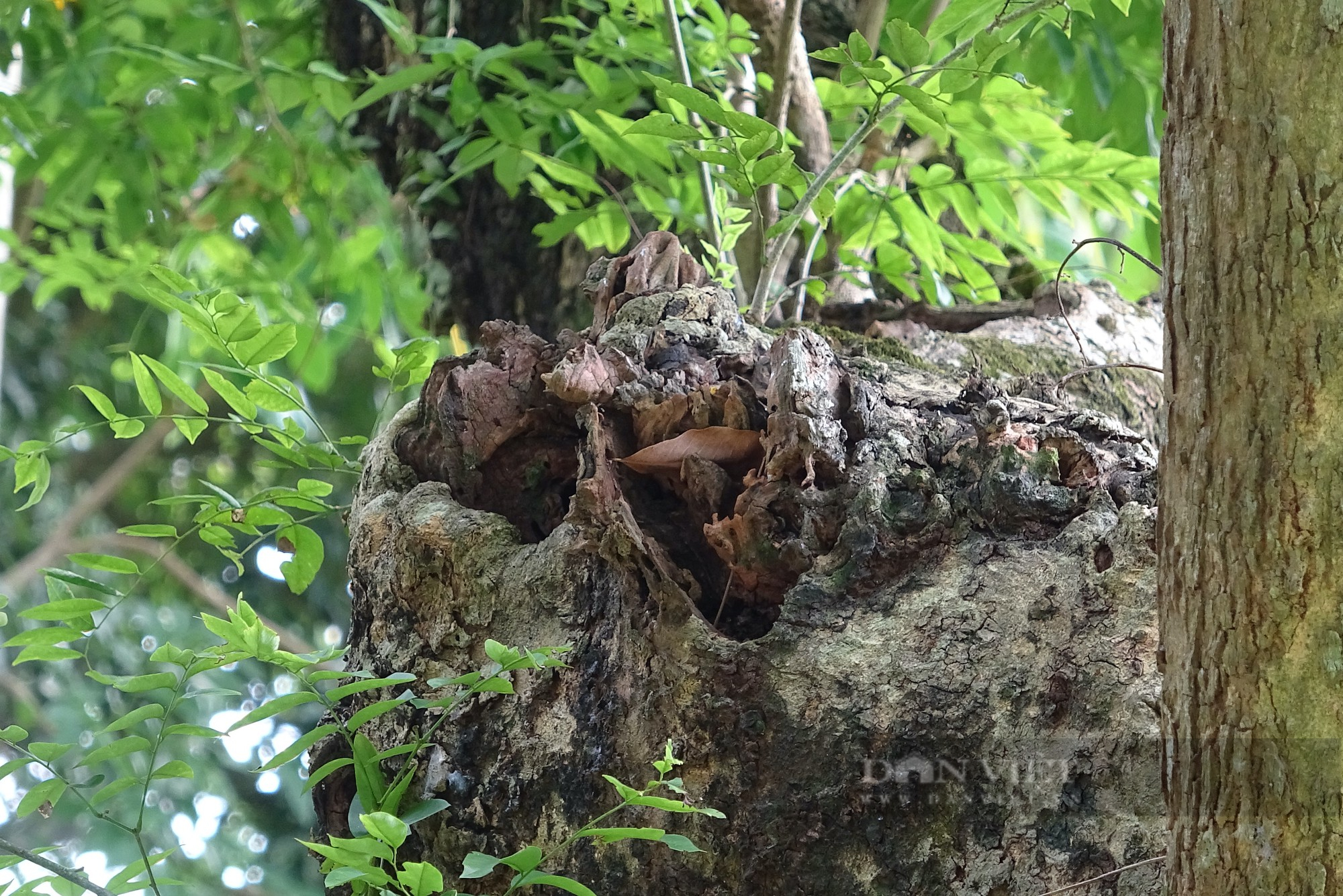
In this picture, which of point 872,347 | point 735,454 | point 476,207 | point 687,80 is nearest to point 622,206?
point 687,80

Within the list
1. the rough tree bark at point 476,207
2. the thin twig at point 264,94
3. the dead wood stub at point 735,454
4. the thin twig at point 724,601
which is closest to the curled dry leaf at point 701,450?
the dead wood stub at point 735,454

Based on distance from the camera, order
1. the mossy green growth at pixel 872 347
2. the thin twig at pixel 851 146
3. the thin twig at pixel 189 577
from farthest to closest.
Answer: the thin twig at pixel 189 577 < the mossy green growth at pixel 872 347 < the thin twig at pixel 851 146

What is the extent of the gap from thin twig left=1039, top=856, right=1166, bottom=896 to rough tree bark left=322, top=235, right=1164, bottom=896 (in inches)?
0.5

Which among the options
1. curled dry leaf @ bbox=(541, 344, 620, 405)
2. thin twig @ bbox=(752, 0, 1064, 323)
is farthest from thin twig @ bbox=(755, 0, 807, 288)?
curled dry leaf @ bbox=(541, 344, 620, 405)

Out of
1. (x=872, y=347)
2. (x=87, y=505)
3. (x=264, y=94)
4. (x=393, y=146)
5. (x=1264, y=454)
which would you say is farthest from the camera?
(x=87, y=505)

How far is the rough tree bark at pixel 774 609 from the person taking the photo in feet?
2.79

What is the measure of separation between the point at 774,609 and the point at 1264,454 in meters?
0.47

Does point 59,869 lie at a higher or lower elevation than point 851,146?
lower

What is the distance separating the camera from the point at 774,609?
98cm

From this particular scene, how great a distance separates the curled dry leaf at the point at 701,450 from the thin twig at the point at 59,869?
0.53 m

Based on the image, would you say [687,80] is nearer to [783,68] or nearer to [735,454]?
[783,68]

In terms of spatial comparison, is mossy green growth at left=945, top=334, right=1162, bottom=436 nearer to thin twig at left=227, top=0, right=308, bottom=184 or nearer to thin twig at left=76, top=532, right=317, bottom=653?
thin twig at left=227, top=0, right=308, bottom=184

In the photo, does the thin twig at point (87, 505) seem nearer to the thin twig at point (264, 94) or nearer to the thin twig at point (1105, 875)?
the thin twig at point (264, 94)

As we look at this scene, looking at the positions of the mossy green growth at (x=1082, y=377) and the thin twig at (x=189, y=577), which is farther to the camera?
the thin twig at (x=189, y=577)
